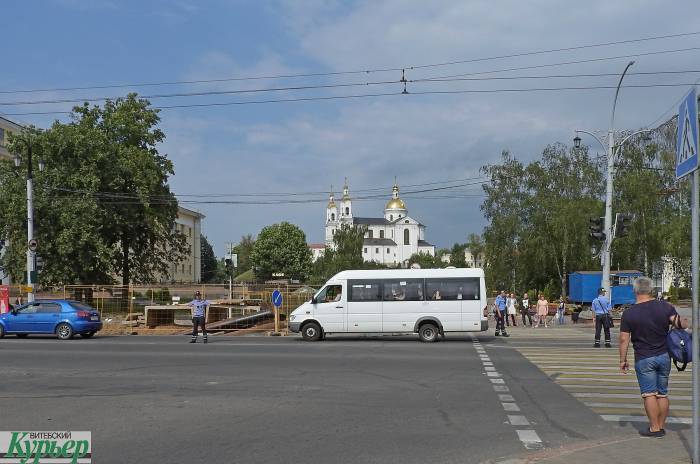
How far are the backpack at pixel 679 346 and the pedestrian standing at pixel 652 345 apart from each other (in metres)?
0.08

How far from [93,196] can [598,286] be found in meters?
33.2

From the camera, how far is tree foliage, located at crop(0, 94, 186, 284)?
4275 cm

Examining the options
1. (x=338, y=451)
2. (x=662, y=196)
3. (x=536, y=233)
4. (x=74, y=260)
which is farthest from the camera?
(x=536, y=233)

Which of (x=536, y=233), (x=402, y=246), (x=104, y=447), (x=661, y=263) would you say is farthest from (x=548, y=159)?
(x=402, y=246)

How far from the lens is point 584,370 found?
50.4 feet

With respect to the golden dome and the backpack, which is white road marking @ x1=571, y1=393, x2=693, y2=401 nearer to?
the backpack

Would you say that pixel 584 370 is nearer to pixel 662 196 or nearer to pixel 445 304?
pixel 445 304

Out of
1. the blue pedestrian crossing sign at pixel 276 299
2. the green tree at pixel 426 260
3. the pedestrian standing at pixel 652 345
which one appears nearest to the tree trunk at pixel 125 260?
the blue pedestrian crossing sign at pixel 276 299

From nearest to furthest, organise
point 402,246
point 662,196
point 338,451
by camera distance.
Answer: point 338,451 < point 662,196 < point 402,246

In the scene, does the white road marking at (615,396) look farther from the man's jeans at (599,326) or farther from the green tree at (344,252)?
the green tree at (344,252)

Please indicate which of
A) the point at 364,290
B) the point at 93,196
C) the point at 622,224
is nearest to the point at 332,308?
the point at 364,290

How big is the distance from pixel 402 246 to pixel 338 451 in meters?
177

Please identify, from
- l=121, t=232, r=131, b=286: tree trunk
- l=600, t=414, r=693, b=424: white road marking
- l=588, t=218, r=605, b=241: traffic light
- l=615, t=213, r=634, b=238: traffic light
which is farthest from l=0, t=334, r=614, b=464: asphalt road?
l=121, t=232, r=131, b=286: tree trunk

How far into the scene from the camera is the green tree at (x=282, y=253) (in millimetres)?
121812
